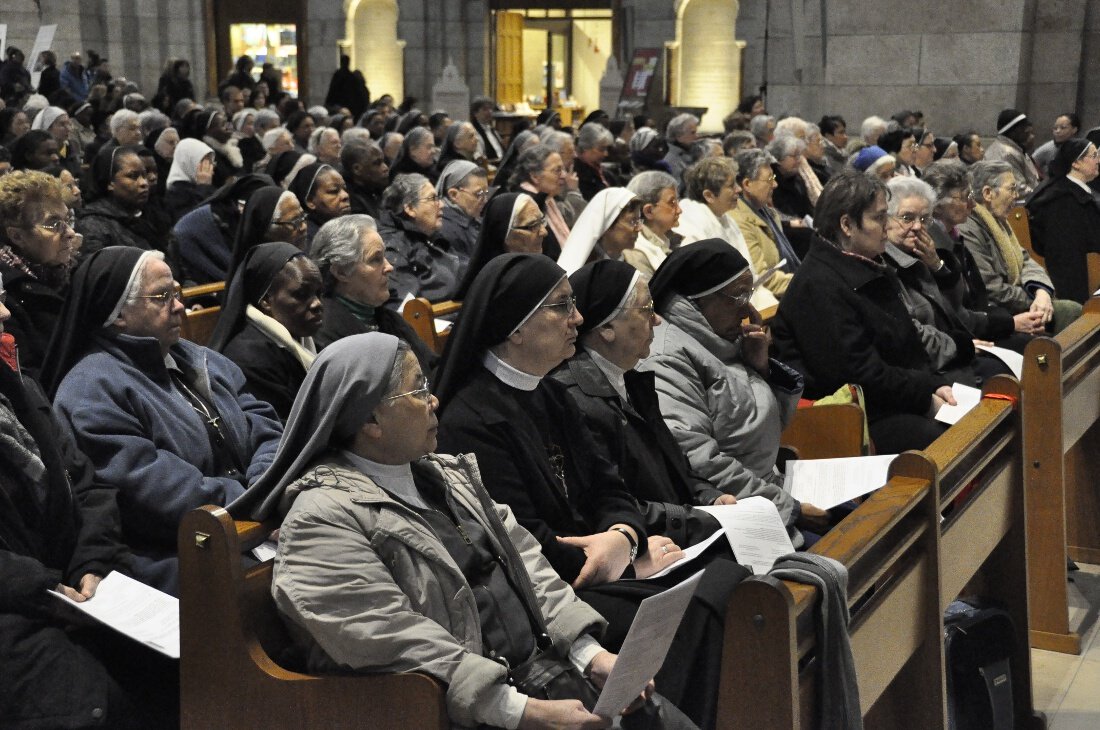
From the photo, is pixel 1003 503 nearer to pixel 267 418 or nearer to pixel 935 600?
pixel 935 600

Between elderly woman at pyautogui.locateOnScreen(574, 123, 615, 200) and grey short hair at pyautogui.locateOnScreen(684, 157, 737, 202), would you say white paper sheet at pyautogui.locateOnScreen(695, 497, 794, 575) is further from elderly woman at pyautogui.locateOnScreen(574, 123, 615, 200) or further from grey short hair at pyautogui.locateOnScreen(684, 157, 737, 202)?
elderly woman at pyautogui.locateOnScreen(574, 123, 615, 200)

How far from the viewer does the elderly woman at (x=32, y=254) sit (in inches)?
188

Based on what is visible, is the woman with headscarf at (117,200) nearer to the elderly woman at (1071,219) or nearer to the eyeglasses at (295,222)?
the eyeglasses at (295,222)

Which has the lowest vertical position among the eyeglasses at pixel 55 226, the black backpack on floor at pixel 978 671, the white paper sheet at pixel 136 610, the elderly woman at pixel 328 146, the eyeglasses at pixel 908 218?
the black backpack on floor at pixel 978 671

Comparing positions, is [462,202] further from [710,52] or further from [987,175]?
[710,52]

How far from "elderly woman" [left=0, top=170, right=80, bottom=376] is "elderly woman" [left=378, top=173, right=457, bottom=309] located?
2729 mm

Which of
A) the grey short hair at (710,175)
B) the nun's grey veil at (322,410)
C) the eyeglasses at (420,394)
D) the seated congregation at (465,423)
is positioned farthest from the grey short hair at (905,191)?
the nun's grey veil at (322,410)

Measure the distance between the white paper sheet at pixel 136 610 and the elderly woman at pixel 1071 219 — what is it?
22.0 feet

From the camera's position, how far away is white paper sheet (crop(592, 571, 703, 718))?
2.38 meters

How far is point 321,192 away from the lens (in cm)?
722

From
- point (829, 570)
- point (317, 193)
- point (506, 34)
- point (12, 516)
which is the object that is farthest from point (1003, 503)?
point (506, 34)

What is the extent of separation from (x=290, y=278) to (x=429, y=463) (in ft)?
5.95

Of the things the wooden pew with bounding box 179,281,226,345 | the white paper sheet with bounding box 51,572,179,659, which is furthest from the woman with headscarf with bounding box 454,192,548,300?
the white paper sheet with bounding box 51,572,179,659

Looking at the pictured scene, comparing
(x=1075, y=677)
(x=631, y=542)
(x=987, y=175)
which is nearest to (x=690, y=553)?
(x=631, y=542)
